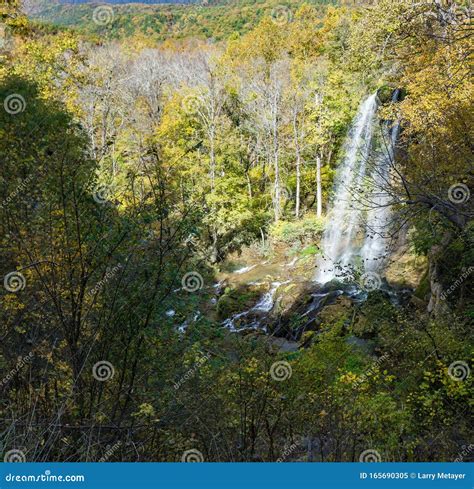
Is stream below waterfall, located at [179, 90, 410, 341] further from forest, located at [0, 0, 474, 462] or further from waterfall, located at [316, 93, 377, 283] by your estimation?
forest, located at [0, 0, 474, 462]

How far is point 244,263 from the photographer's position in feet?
76.6

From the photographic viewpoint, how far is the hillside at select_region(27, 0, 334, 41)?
59.7 meters

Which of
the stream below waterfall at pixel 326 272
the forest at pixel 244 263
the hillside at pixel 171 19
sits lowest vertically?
the stream below waterfall at pixel 326 272

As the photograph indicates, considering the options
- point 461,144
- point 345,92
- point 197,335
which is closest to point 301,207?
point 345,92

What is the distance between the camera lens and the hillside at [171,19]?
59656 millimetres

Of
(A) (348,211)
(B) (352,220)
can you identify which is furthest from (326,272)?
(A) (348,211)

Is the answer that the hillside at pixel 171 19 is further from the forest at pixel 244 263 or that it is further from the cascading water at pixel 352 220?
the cascading water at pixel 352 220

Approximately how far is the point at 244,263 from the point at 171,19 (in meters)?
58.8

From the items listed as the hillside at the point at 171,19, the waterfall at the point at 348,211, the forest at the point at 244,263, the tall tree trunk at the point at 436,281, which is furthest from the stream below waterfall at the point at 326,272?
the hillside at the point at 171,19

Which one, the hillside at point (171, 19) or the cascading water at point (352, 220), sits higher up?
the hillside at point (171, 19)

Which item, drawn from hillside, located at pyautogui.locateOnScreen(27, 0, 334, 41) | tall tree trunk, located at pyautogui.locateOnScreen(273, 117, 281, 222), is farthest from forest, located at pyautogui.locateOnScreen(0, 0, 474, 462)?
hillside, located at pyautogui.locateOnScreen(27, 0, 334, 41)

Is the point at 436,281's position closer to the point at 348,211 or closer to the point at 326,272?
the point at 326,272

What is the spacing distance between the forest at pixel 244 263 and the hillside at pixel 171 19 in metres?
33.8

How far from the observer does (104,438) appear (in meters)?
4.35
